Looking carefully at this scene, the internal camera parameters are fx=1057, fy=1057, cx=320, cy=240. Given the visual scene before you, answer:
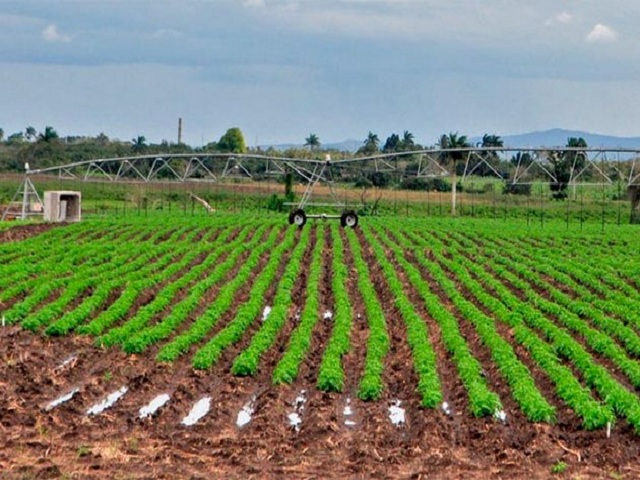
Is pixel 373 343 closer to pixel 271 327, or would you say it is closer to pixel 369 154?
pixel 271 327

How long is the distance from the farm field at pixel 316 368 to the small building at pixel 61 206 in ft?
60.0

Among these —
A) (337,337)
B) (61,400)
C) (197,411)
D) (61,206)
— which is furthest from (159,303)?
(61,206)

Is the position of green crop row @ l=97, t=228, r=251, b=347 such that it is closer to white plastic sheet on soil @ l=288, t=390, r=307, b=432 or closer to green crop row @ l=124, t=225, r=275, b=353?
green crop row @ l=124, t=225, r=275, b=353

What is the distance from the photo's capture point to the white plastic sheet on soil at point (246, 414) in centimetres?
1289

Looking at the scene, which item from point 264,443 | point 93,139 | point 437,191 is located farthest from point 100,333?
point 93,139

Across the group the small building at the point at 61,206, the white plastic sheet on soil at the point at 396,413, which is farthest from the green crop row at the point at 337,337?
the small building at the point at 61,206

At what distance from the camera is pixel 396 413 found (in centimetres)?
1337

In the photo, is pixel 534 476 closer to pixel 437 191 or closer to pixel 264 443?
pixel 264 443

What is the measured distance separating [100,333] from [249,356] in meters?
3.94

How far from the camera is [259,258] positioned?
32.4 metres

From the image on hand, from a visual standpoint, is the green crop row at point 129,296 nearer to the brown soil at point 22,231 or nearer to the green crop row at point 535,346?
the green crop row at point 535,346

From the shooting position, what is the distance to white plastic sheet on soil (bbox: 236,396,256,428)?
42.3ft

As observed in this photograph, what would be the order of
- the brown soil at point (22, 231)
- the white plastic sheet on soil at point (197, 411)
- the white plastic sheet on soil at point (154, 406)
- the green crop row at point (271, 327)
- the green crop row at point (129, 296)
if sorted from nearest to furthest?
the white plastic sheet on soil at point (197, 411), the white plastic sheet on soil at point (154, 406), the green crop row at point (271, 327), the green crop row at point (129, 296), the brown soil at point (22, 231)

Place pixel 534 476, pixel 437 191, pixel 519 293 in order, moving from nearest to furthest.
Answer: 1. pixel 534 476
2. pixel 519 293
3. pixel 437 191
